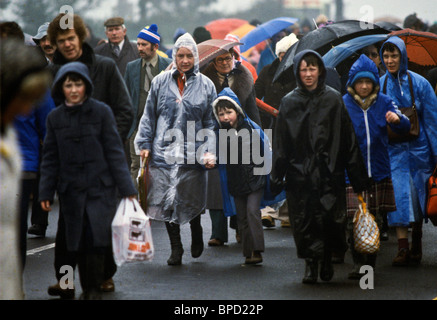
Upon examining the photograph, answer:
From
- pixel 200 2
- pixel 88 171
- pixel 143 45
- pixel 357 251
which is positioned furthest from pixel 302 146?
pixel 200 2

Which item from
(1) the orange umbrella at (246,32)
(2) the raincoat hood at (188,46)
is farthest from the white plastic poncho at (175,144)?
(1) the orange umbrella at (246,32)

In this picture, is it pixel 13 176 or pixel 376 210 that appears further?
pixel 376 210

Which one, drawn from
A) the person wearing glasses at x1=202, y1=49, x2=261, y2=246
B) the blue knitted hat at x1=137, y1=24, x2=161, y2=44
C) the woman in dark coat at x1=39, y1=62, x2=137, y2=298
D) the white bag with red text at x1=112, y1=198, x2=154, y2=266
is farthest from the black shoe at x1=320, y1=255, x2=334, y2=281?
the blue knitted hat at x1=137, y1=24, x2=161, y2=44

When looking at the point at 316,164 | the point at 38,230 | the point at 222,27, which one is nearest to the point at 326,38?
the point at 38,230

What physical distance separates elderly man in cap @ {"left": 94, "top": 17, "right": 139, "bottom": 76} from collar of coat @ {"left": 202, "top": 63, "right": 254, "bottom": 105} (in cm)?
253

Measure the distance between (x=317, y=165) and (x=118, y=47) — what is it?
6.55m

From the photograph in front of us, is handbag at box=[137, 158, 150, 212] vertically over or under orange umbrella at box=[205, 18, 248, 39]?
under

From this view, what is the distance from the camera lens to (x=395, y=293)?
8.22m

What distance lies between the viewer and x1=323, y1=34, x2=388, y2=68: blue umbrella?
1232 centimetres

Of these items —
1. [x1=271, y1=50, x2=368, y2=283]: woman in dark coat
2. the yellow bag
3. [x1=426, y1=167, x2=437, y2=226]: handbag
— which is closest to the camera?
[x1=271, y1=50, x2=368, y2=283]: woman in dark coat

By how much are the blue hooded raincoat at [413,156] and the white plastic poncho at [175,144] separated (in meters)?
1.75

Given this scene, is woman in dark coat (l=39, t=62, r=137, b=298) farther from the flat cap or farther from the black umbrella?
the flat cap
